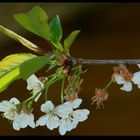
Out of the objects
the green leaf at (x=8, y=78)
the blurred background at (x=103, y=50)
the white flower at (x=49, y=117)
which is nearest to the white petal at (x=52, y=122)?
the white flower at (x=49, y=117)

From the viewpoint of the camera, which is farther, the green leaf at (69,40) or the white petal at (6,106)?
the white petal at (6,106)

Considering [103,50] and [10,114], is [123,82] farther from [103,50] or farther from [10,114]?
[103,50]

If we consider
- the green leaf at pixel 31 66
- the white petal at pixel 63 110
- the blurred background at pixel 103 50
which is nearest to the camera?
the green leaf at pixel 31 66

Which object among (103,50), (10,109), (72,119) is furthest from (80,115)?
(103,50)

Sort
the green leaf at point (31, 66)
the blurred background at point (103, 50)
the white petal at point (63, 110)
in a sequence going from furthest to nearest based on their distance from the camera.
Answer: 1. the blurred background at point (103, 50)
2. the white petal at point (63, 110)
3. the green leaf at point (31, 66)

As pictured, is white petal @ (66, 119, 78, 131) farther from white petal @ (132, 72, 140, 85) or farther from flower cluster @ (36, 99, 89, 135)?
white petal @ (132, 72, 140, 85)

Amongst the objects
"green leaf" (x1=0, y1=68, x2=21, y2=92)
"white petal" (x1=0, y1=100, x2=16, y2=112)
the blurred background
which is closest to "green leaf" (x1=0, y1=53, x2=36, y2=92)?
"green leaf" (x1=0, y1=68, x2=21, y2=92)

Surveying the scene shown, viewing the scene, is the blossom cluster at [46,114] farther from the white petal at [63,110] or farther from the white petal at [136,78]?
the white petal at [136,78]
